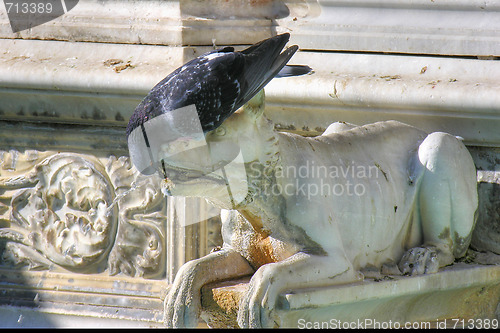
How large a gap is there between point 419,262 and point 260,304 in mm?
446

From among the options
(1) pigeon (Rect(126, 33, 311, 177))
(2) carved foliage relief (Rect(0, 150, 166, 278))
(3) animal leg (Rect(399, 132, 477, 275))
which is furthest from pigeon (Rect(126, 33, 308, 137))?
(2) carved foliage relief (Rect(0, 150, 166, 278))

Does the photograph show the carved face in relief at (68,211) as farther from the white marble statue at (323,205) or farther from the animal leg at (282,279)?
the animal leg at (282,279)

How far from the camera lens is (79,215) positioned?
8.36 ft

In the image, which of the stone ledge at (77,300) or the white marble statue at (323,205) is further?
the stone ledge at (77,300)

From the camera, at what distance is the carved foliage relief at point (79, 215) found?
2.47 metres

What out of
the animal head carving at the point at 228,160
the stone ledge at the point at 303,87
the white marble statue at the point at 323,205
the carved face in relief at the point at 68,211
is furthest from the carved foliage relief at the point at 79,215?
the animal head carving at the point at 228,160

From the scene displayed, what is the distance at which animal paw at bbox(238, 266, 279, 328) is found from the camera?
1.61 meters

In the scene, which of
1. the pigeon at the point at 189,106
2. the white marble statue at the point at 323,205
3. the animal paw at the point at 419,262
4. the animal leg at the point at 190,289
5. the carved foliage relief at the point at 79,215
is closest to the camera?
the pigeon at the point at 189,106

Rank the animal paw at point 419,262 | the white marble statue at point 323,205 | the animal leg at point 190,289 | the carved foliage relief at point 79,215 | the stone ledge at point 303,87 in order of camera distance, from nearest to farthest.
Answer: the white marble statue at point 323,205
the animal leg at point 190,289
the animal paw at point 419,262
the stone ledge at point 303,87
the carved foliage relief at point 79,215

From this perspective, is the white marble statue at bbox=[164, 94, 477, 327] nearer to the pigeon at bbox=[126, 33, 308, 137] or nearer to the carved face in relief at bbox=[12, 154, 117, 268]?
the pigeon at bbox=[126, 33, 308, 137]

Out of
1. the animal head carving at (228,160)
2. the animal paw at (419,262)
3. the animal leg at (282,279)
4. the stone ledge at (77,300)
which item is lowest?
the stone ledge at (77,300)

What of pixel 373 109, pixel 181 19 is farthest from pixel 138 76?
pixel 373 109

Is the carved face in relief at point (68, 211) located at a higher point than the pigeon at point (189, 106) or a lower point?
lower
